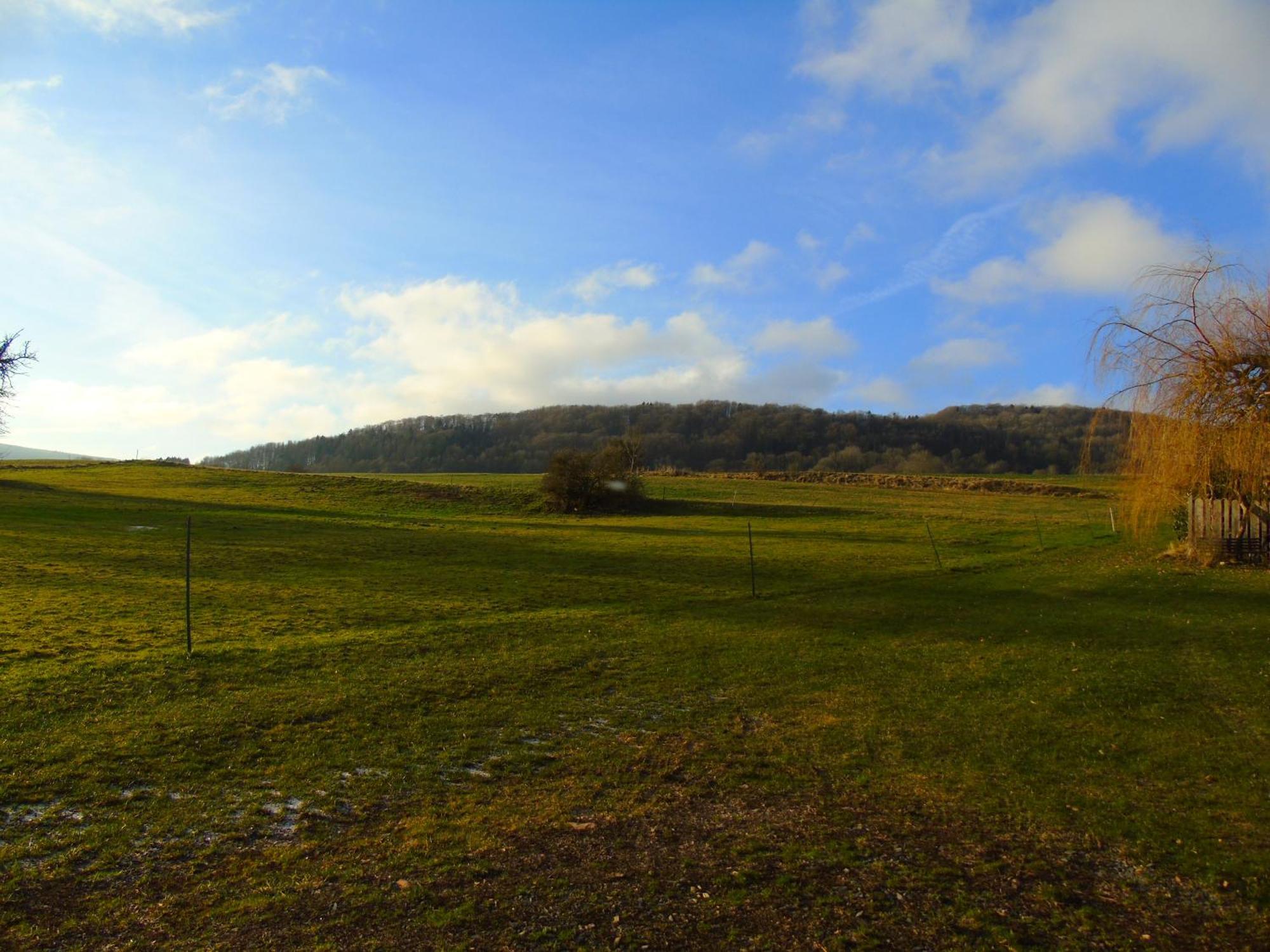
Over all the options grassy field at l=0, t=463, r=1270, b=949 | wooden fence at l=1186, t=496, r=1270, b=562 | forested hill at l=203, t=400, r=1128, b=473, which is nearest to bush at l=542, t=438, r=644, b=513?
grassy field at l=0, t=463, r=1270, b=949

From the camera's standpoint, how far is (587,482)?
59.5 m

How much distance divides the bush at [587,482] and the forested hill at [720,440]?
44295mm

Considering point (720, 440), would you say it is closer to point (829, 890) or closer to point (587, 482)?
point (587, 482)

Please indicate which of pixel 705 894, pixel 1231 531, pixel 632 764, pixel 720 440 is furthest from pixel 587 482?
pixel 720 440

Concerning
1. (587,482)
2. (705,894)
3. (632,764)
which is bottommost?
(632,764)

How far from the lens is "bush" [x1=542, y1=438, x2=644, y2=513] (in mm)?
59219

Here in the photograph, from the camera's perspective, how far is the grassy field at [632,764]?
6.12 meters

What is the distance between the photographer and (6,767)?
29.9ft

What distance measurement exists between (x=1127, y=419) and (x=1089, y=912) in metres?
22.6

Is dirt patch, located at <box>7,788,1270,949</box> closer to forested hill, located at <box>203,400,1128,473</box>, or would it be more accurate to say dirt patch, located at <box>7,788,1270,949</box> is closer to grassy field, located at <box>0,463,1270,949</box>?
grassy field, located at <box>0,463,1270,949</box>

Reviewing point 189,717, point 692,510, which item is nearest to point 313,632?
point 189,717

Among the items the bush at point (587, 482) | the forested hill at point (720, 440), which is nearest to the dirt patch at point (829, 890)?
the bush at point (587, 482)

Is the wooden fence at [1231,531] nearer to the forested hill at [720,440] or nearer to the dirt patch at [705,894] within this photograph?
the dirt patch at [705,894]

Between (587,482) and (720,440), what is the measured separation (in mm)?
77192
